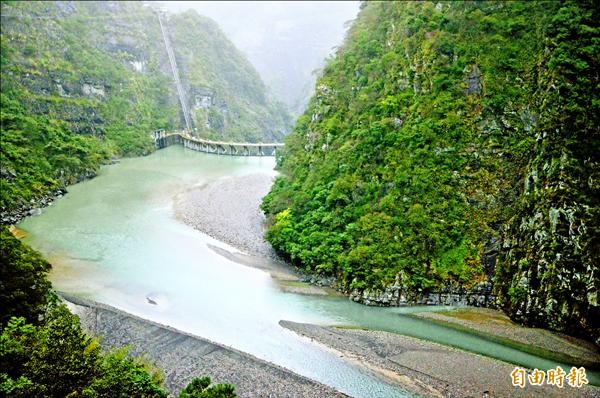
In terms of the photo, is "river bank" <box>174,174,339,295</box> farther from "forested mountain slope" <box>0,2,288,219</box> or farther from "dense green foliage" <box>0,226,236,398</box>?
"forested mountain slope" <box>0,2,288,219</box>

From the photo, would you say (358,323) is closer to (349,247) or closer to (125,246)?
(349,247)

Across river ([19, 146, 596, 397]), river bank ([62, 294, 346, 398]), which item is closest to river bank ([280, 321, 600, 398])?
river ([19, 146, 596, 397])

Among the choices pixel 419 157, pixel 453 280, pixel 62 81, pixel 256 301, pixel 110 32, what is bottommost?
pixel 256 301

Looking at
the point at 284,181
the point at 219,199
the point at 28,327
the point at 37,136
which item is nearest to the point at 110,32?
the point at 37,136

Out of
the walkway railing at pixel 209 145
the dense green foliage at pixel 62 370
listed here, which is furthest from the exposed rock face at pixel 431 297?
the walkway railing at pixel 209 145

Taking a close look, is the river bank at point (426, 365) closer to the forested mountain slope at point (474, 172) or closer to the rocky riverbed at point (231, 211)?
the forested mountain slope at point (474, 172)

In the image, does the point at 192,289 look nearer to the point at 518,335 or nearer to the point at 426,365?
the point at 426,365
